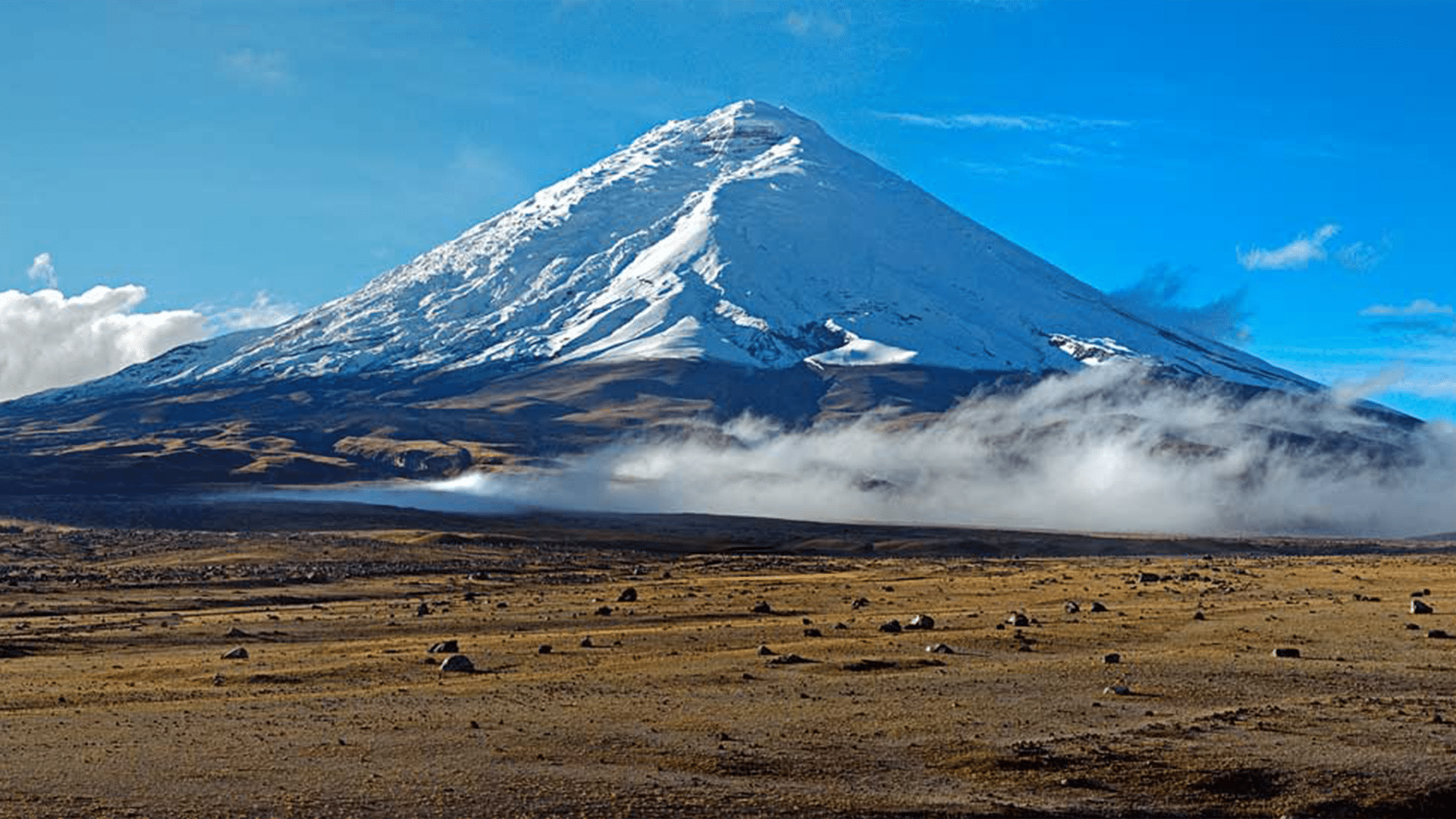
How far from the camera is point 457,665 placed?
4188 centimetres

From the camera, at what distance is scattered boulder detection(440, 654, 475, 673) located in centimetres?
4153

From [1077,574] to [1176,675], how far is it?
62.3m

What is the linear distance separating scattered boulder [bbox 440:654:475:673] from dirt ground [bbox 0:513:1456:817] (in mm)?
321

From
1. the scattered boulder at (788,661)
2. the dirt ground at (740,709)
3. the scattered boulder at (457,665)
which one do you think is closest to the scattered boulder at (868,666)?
the dirt ground at (740,709)

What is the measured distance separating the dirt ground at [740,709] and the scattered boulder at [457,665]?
1.05ft

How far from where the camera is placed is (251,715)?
33.4 m

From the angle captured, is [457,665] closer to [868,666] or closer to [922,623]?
[868,666]

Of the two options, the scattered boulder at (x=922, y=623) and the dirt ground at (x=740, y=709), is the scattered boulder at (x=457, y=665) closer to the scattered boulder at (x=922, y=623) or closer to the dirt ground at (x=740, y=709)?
the dirt ground at (x=740, y=709)

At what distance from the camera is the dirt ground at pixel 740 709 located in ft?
85.7

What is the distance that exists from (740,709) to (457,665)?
421 inches

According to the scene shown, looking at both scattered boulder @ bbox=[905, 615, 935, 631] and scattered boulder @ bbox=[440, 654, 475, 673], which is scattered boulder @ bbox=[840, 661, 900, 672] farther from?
scattered boulder @ bbox=[905, 615, 935, 631]

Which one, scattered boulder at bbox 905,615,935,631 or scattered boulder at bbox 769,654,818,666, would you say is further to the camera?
scattered boulder at bbox 905,615,935,631

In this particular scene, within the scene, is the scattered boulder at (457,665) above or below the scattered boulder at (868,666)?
below

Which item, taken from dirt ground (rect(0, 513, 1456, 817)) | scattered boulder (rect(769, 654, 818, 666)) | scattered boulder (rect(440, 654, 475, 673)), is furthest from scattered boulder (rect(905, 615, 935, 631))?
scattered boulder (rect(440, 654, 475, 673))
